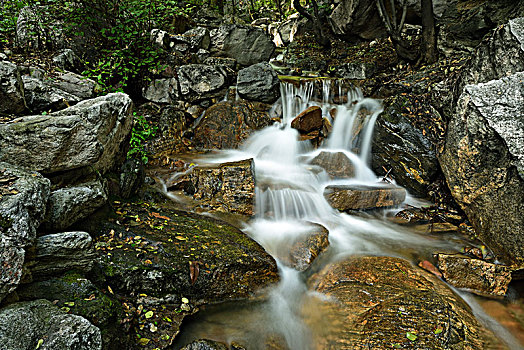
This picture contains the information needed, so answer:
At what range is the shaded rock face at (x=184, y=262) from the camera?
294 centimetres

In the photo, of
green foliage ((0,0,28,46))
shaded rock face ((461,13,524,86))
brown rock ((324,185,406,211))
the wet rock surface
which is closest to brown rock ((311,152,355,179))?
brown rock ((324,185,406,211))

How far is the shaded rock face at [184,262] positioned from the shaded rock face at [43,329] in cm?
83

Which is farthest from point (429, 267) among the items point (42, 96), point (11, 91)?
point (11, 91)

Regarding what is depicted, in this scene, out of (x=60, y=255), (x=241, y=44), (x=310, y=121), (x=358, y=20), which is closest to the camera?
(x=60, y=255)

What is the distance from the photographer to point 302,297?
12.1ft

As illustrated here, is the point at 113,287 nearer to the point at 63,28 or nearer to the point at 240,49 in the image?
the point at 63,28

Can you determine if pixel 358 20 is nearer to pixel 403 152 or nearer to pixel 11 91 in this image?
pixel 403 152

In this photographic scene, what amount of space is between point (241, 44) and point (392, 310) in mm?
11340

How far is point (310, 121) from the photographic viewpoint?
27.5 ft

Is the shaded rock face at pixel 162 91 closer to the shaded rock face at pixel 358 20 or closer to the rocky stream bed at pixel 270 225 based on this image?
the rocky stream bed at pixel 270 225

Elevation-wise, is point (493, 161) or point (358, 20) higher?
point (358, 20)

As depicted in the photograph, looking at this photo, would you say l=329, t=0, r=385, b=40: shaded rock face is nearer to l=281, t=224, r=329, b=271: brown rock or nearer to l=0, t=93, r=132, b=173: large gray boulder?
l=281, t=224, r=329, b=271: brown rock

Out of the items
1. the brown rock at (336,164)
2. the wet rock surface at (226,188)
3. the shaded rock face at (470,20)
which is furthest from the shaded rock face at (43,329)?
the shaded rock face at (470,20)

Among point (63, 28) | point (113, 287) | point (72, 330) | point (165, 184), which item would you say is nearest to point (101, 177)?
point (113, 287)
